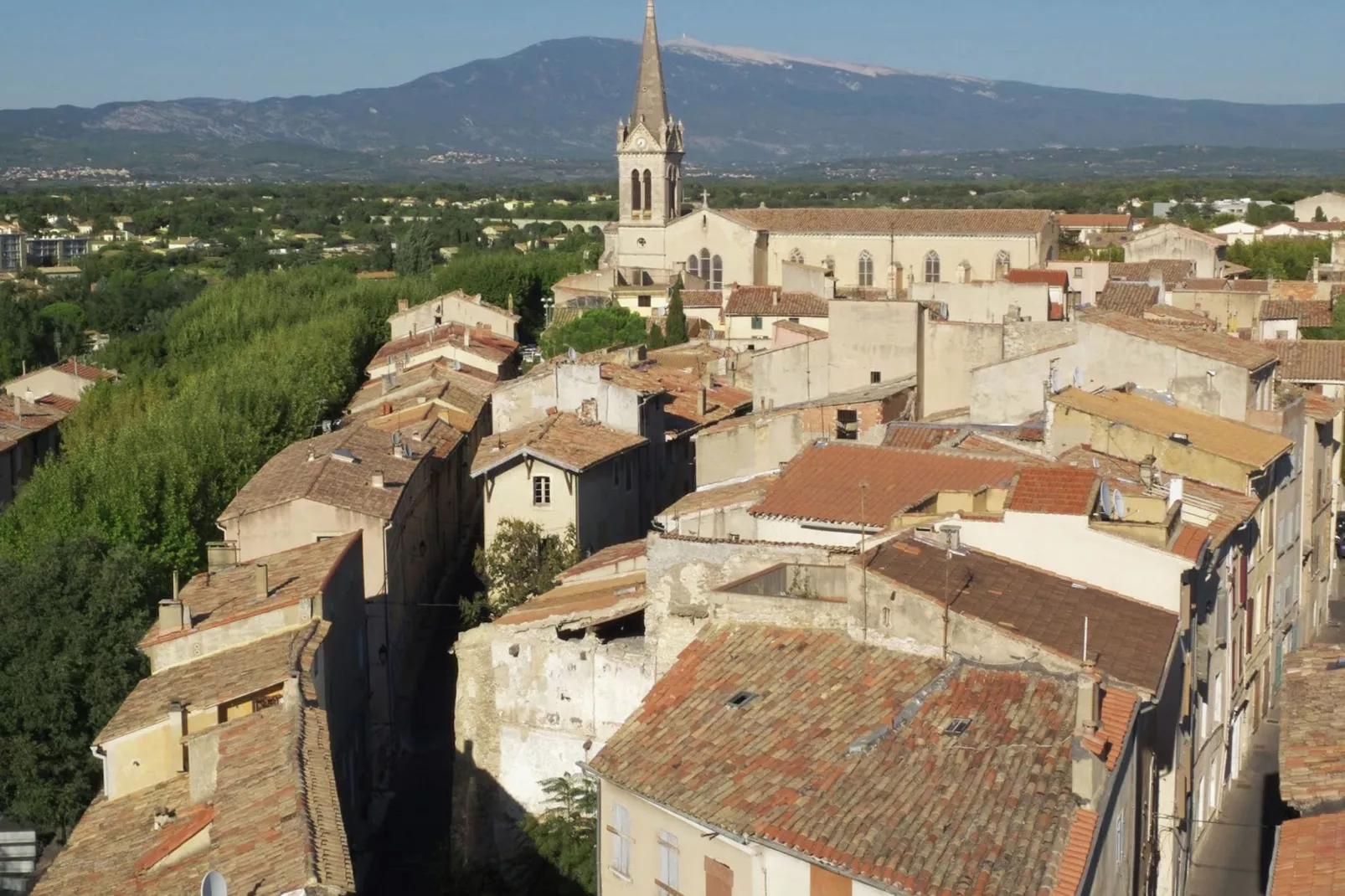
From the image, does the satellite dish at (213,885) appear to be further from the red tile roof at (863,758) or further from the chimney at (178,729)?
the chimney at (178,729)

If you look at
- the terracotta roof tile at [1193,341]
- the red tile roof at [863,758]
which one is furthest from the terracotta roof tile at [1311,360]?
the red tile roof at [863,758]

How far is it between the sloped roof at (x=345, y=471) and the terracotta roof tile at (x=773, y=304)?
1958 centimetres

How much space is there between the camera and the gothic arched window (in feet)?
246

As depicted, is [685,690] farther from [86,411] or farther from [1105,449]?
[86,411]

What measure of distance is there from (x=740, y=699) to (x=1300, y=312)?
1500 inches

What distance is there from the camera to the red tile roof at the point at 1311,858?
39.4 feet

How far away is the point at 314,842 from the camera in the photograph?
15.3 meters

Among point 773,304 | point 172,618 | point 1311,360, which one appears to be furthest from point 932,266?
point 172,618

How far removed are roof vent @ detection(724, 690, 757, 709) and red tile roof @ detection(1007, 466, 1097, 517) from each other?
4.49 m

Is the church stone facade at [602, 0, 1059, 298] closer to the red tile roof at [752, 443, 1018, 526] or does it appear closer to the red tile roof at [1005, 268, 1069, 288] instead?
the red tile roof at [1005, 268, 1069, 288]

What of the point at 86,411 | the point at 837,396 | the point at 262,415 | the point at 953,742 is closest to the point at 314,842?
the point at 953,742

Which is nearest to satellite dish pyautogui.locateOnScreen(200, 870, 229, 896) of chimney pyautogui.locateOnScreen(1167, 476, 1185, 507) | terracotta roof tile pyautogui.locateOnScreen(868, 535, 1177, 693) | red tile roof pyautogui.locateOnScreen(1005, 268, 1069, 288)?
terracotta roof tile pyautogui.locateOnScreen(868, 535, 1177, 693)

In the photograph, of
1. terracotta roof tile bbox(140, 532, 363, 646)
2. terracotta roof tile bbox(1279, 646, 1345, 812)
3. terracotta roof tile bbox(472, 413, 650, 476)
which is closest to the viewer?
terracotta roof tile bbox(1279, 646, 1345, 812)

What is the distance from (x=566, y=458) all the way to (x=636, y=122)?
5473cm
